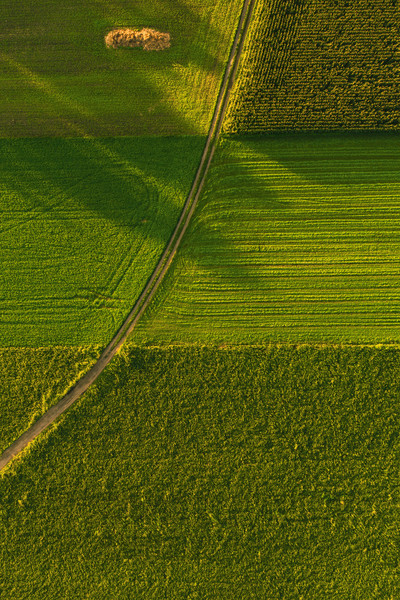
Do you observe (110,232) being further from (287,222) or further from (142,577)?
(142,577)

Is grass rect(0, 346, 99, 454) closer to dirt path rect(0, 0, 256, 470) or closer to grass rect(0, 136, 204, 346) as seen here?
dirt path rect(0, 0, 256, 470)

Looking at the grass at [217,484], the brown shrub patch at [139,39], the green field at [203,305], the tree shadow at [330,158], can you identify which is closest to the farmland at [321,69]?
the green field at [203,305]

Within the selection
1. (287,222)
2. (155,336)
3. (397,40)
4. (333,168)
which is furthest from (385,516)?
(397,40)

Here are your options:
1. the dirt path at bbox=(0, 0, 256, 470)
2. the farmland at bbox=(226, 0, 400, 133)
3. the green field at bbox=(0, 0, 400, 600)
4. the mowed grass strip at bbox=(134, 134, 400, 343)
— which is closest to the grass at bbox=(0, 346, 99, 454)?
the green field at bbox=(0, 0, 400, 600)

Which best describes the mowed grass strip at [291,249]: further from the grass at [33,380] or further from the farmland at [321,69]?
the grass at [33,380]

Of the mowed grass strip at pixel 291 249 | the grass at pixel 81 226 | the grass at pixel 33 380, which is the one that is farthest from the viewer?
the grass at pixel 81 226
